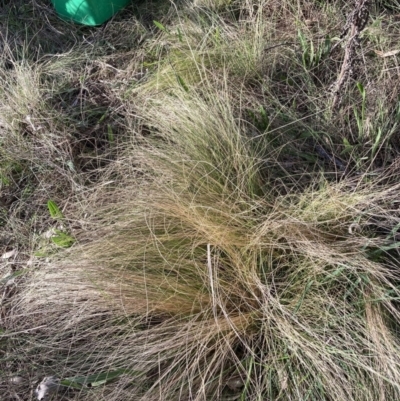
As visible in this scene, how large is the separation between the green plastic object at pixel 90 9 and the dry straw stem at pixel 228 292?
0.99 m

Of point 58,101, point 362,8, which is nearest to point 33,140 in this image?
point 58,101

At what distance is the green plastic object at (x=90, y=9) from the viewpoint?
6.99 ft

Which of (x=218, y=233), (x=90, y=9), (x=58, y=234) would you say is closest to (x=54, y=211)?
(x=58, y=234)

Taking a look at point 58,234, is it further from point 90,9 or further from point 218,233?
point 90,9

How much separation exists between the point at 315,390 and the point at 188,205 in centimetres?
56

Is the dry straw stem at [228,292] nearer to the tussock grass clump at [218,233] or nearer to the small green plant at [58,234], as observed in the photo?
the tussock grass clump at [218,233]

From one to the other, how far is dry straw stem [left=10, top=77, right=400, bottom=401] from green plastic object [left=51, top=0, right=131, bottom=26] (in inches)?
39.0

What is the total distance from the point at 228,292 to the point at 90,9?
56.8 inches

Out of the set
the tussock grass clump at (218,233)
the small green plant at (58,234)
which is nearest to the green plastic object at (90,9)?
the tussock grass clump at (218,233)

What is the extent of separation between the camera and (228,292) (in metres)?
1.28

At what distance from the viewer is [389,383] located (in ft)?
3.80

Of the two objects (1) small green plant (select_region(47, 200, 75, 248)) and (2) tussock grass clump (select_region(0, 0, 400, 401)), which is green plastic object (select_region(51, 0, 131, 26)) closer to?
(2) tussock grass clump (select_region(0, 0, 400, 401))

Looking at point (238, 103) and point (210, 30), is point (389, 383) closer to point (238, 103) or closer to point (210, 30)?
point (238, 103)

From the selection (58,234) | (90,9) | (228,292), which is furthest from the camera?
(90,9)
